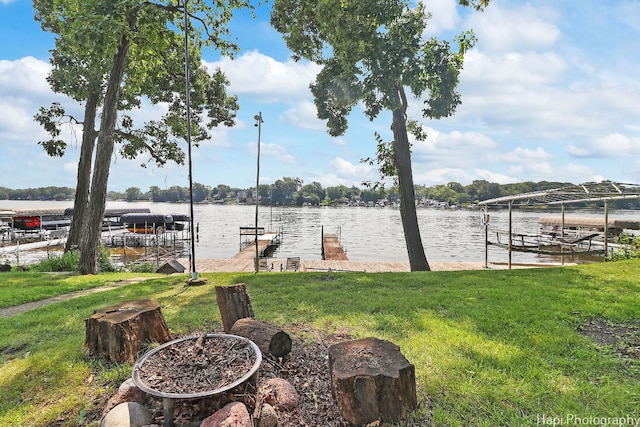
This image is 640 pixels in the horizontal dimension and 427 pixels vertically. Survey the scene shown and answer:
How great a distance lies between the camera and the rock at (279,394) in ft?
9.14

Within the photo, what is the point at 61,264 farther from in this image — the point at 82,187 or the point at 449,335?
the point at 449,335

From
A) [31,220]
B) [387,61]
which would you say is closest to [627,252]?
[387,61]

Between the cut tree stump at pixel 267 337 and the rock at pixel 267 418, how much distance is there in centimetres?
86

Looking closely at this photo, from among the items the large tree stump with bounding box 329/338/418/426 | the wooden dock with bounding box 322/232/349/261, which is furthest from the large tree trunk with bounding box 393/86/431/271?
the wooden dock with bounding box 322/232/349/261

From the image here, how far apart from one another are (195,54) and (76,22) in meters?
6.16

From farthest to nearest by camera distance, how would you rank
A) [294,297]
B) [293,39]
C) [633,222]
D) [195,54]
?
[633,222], [195,54], [293,39], [294,297]

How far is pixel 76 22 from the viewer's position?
8039 mm

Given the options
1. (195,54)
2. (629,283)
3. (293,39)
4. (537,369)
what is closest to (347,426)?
(537,369)

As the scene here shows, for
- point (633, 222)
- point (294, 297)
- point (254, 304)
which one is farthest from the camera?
point (633, 222)

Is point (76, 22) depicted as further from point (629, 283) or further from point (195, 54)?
point (629, 283)

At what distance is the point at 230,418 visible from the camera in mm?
2346

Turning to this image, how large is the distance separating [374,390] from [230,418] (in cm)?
109

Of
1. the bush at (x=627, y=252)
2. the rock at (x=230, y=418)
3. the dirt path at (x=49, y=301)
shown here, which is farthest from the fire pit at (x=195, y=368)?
the bush at (x=627, y=252)

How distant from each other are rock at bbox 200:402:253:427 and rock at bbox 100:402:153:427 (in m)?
0.55
